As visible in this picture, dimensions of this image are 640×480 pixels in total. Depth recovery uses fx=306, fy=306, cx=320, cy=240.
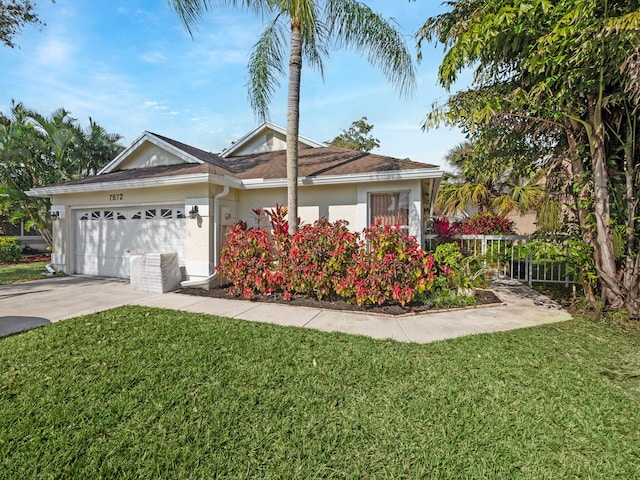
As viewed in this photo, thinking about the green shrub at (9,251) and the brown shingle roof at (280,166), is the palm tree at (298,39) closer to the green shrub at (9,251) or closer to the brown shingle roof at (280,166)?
the brown shingle roof at (280,166)

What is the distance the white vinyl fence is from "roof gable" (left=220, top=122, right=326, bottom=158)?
20.6ft

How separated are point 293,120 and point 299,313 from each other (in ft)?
15.7

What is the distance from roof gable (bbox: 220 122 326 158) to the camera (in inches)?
473

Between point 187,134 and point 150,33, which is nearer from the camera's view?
point 150,33

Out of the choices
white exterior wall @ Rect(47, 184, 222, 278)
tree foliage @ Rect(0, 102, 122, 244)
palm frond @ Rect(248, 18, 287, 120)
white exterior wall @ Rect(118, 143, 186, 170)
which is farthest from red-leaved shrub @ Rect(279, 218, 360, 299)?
tree foliage @ Rect(0, 102, 122, 244)

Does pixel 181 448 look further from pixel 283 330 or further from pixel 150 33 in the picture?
pixel 150 33

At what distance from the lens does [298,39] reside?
24.6ft

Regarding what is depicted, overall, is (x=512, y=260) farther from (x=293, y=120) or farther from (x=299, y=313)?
(x=293, y=120)

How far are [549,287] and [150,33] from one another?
508 inches

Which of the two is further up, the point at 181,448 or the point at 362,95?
the point at 362,95

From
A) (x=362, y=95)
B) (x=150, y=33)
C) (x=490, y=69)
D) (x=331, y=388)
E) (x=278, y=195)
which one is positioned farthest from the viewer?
(x=362, y=95)

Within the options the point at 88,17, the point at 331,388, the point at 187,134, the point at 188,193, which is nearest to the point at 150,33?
the point at 88,17

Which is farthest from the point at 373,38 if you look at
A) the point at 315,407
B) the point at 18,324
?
the point at 18,324

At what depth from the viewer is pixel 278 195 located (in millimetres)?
8898
